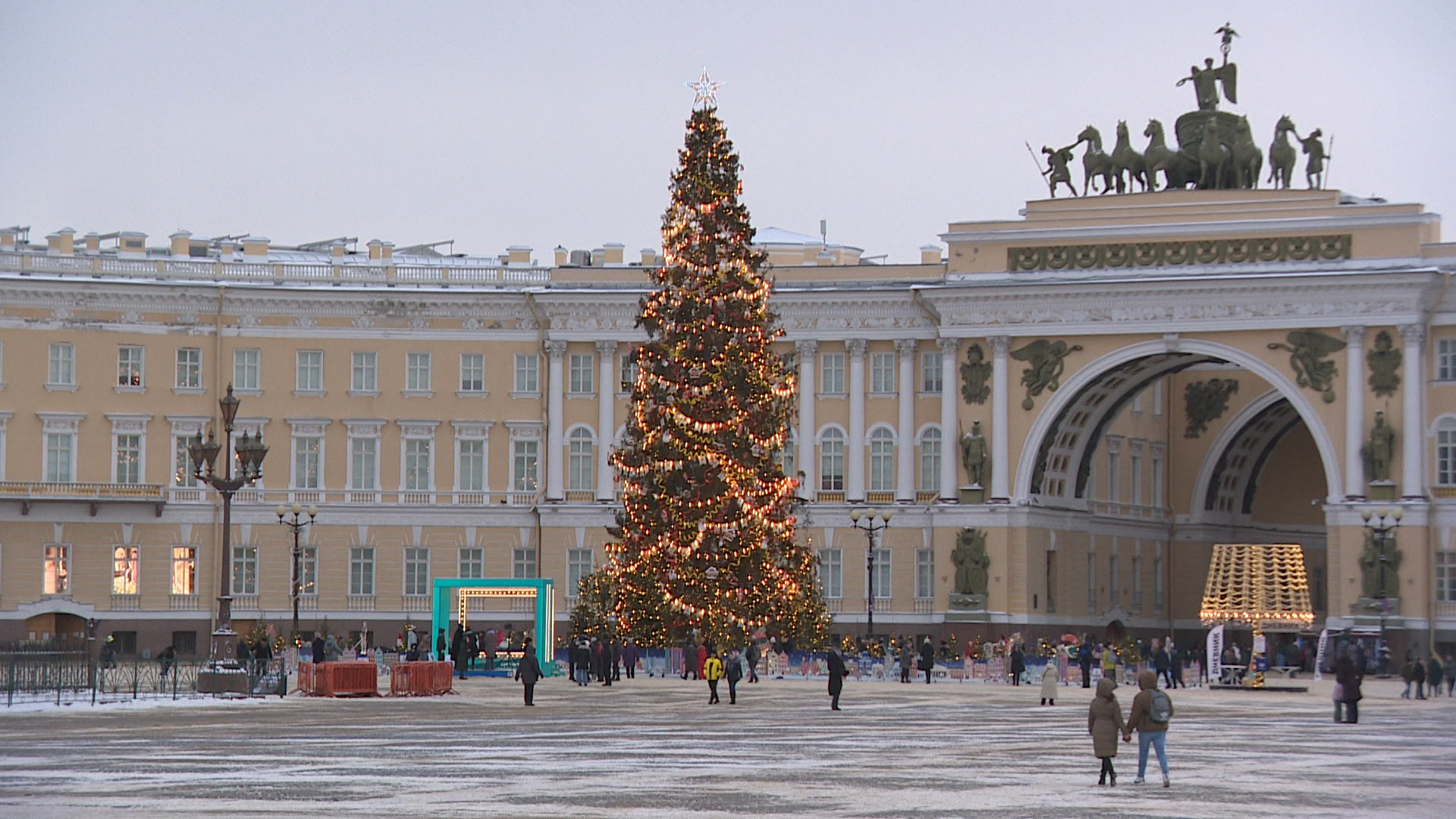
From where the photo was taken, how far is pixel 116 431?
242 feet

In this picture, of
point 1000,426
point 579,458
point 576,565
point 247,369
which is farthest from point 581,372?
point 1000,426

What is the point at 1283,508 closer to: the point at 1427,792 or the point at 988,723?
the point at 988,723

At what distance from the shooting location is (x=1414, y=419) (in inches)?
2702

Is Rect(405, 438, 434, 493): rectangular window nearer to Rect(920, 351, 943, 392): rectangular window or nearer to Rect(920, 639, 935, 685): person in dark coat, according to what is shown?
Rect(920, 351, 943, 392): rectangular window

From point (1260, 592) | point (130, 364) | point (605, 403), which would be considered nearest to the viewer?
point (1260, 592)

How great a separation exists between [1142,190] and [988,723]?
116 feet

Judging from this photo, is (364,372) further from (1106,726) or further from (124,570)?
(1106,726)

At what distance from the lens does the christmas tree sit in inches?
2096

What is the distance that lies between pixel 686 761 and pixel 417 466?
4530cm

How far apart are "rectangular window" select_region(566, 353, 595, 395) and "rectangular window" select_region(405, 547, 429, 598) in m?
6.53

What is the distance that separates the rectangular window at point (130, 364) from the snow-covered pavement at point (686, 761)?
28054 mm

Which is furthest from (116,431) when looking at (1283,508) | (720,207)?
(1283,508)

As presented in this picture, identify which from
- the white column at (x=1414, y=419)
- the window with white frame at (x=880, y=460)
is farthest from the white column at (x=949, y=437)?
the white column at (x=1414, y=419)

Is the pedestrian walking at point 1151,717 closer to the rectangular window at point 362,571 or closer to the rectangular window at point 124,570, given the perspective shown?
the rectangular window at point 362,571
